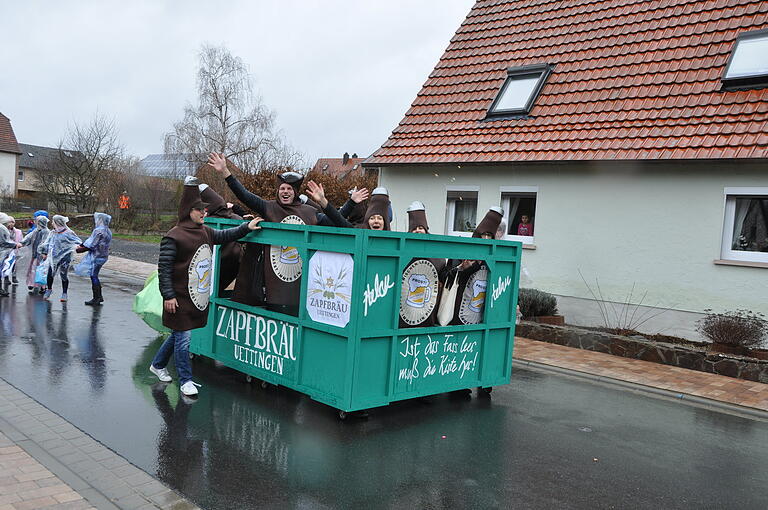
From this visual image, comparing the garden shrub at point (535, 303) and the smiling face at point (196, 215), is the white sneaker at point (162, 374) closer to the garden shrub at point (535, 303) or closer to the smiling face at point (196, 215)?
the smiling face at point (196, 215)

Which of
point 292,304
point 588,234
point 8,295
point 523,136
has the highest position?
point 523,136

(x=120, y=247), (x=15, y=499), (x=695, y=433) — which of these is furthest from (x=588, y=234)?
(x=120, y=247)

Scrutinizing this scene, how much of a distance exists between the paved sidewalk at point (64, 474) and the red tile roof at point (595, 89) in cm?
875

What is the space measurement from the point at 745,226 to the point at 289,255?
7222 mm

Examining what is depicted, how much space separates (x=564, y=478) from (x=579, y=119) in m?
8.35

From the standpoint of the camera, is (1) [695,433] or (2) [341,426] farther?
(1) [695,433]

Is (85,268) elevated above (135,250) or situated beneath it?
elevated above

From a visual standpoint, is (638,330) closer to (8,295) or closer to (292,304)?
(292,304)

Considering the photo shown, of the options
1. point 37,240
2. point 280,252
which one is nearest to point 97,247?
point 37,240

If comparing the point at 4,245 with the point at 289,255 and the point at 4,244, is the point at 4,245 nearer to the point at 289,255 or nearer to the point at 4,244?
the point at 4,244

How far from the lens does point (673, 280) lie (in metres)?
10.3

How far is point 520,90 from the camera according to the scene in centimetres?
1316

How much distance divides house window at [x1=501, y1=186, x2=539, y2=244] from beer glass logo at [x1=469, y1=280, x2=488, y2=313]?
5.77 m

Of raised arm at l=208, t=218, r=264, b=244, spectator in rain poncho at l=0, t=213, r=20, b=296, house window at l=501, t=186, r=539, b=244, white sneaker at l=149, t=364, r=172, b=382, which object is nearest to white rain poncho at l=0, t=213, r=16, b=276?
spectator in rain poncho at l=0, t=213, r=20, b=296
